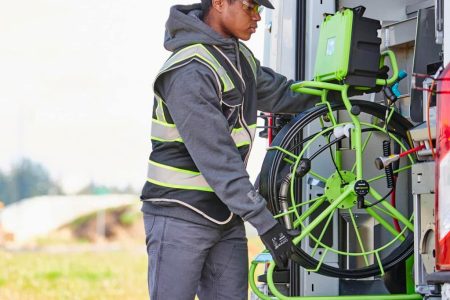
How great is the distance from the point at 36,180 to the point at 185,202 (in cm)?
934

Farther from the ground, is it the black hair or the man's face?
the black hair

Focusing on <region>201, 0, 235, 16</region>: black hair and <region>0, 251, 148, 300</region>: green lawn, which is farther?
<region>0, 251, 148, 300</region>: green lawn

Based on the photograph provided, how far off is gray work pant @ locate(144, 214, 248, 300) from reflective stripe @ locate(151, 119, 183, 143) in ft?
0.96

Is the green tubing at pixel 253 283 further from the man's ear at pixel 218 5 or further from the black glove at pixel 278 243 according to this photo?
the man's ear at pixel 218 5

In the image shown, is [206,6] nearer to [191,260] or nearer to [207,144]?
[207,144]

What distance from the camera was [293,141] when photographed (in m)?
3.76

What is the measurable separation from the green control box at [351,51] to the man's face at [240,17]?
1.21 ft

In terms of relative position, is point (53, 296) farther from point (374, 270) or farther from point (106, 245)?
point (374, 270)

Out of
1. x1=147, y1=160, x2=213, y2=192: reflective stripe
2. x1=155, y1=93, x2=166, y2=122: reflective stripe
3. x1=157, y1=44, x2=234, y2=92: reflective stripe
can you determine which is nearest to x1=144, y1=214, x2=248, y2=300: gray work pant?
x1=147, y1=160, x2=213, y2=192: reflective stripe

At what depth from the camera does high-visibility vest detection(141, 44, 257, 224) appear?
3.40 metres

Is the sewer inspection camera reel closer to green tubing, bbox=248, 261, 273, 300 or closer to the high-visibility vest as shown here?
green tubing, bbox=248, 261, 273, 300

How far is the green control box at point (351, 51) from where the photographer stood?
12.0ft

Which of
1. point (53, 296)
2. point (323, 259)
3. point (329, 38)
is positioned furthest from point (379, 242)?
point (53, 296)

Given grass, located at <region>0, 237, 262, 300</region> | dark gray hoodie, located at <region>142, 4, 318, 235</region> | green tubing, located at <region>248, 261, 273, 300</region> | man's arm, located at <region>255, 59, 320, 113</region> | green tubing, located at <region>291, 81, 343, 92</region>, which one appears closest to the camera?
dark gray hoodie, located at <region>142, 4, 318, 235</region>
